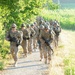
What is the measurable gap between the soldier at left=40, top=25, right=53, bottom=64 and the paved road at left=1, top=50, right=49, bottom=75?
0.56 meters

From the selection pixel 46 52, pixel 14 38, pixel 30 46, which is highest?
pixel 14 38

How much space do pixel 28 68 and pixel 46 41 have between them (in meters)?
1.68

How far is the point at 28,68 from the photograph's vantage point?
2089 centimetres

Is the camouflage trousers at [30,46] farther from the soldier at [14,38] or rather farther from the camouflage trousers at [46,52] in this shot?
the soldier at [14,38]

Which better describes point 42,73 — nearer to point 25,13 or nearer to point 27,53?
point 27,53

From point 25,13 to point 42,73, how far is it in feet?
36.9

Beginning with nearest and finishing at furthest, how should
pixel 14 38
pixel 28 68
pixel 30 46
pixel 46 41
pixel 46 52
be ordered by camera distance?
pixel 28 68
pixel 14 38
pixel 46 41
pixel 46 52
pixel 30 46

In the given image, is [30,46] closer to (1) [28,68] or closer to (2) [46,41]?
(2) [46,41]

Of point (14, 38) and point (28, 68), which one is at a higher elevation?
point (14, 38)

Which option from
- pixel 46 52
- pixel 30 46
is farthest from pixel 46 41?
pixel 30 46

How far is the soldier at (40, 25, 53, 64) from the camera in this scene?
2147cm

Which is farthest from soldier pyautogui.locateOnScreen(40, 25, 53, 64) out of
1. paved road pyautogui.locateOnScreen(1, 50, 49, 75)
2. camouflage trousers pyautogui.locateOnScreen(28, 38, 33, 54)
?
camouflage trousers pyautogui.locateOnScreen(28, 38, 33, 54)

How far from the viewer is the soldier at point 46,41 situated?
70.4 feet

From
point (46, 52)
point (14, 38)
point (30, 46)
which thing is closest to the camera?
point (14, 38)
